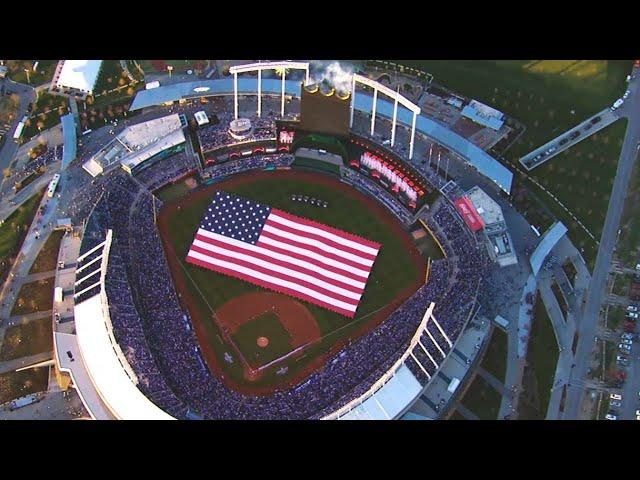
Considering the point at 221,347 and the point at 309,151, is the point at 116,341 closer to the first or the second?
the point at 221,347

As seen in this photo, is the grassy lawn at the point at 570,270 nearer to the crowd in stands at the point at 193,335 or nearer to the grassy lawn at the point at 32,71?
the crowd in stands at the point at 193,335

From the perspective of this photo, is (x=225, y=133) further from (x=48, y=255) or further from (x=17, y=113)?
(x=17, y=113)

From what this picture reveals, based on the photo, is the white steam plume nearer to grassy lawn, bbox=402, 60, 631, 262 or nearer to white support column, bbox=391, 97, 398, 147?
white support column, bbox=391, 97, 398, 147

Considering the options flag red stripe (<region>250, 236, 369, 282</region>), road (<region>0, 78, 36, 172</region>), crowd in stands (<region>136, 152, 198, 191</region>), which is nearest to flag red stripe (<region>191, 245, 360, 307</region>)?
flag red stripe (<region>250, 236, 369, 282</region>)

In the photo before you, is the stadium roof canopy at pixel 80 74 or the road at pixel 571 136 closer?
the road at pixel 571 136

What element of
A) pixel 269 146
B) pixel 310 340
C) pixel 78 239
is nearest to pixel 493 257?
pixel 310 340

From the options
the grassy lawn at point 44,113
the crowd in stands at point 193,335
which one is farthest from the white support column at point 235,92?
the grassy lawn at point 44,113
